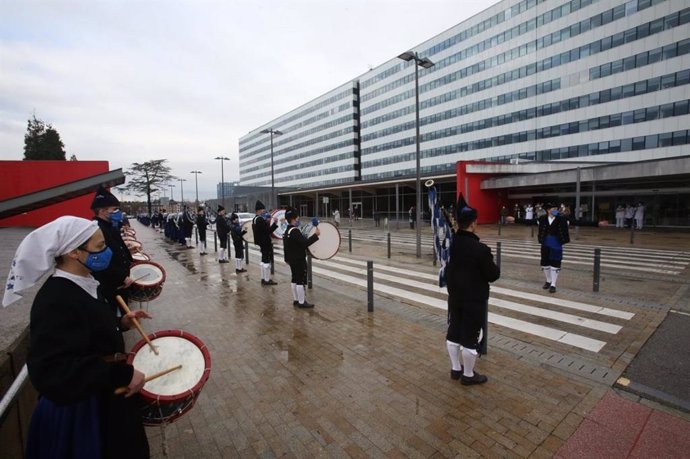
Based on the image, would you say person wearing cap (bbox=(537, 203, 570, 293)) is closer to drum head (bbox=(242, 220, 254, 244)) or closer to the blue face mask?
the blue face mask

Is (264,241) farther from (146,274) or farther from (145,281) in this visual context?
(145,281)

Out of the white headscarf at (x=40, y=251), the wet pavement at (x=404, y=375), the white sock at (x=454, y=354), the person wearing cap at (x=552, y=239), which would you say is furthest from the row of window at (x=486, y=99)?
the white headscarf at (x=40, y=251)

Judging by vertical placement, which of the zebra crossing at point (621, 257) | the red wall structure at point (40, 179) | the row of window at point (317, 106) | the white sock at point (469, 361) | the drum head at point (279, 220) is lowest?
the zebra crossing at point (621, 257)

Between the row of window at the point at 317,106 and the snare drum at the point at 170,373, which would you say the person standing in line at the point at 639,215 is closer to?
the snare drum at the point at 170,373

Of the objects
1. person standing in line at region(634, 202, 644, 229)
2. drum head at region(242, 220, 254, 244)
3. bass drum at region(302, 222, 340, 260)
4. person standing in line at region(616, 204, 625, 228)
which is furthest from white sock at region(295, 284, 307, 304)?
person standing in line at region(616, 204, 625, 228)

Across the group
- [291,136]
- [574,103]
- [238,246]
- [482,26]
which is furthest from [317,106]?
[238,246]

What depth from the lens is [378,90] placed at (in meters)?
68.2

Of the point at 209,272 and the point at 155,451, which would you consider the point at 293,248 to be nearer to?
the point at 155,451

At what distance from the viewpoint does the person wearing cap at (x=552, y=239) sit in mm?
7850

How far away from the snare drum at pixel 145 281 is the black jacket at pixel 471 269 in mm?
4301

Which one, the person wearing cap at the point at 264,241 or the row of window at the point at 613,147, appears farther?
the row of window at the point at 613,147

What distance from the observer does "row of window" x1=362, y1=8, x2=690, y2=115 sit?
33978 millimetres

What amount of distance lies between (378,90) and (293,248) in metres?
67.4

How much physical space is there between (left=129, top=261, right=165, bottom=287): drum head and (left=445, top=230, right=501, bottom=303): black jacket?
4.32 m
